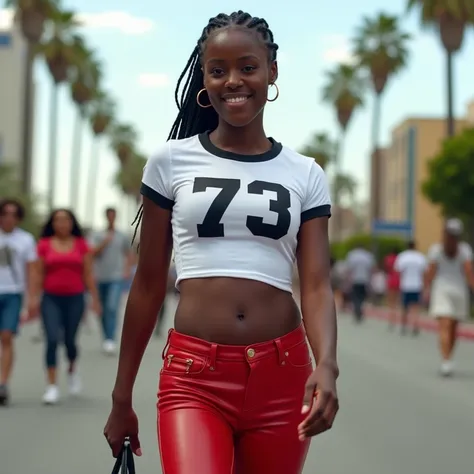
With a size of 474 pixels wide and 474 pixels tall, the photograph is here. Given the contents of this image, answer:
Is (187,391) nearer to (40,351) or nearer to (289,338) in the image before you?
(289,338)

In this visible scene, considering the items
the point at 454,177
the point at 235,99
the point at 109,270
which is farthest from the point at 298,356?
the point at 454,177

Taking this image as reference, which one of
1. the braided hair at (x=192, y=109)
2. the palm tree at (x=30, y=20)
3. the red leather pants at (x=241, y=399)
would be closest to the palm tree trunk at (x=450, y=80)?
the palm tree at (x=30, y=20)

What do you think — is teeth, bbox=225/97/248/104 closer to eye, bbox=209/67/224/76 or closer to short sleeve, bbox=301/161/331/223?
eye, bbox=209/67/224/76

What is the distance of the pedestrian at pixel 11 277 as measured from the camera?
11031mm

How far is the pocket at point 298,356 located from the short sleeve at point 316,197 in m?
0.37

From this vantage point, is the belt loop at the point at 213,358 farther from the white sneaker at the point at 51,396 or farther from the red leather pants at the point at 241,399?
the white sneaker at the point at 51,396

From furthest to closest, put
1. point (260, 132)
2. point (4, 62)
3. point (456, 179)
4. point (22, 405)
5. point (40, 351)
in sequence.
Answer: point (4, 62) < point (456, 179) < point (40, 351) < point (22, 405) < point (260, 132)

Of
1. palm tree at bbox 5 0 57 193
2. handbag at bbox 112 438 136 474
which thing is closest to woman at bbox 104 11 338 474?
handbag at bbox 112 438 136 474

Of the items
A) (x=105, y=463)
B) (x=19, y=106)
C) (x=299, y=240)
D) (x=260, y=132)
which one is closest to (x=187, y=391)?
(x=299, y=240)

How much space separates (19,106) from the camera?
93875 millimetres

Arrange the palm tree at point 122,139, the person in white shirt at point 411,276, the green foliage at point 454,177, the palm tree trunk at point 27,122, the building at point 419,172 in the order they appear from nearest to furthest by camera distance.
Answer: the person in white shirt at point 411,276
the green foliage at point 454,177
the palm tree trunk at point 27,122
the building at point 419,172
the palm tree at point 122,139

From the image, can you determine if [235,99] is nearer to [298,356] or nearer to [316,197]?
[316,197]

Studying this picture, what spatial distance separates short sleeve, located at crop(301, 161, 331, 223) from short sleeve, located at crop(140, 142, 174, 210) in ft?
1.31

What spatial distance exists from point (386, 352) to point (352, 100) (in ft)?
158
